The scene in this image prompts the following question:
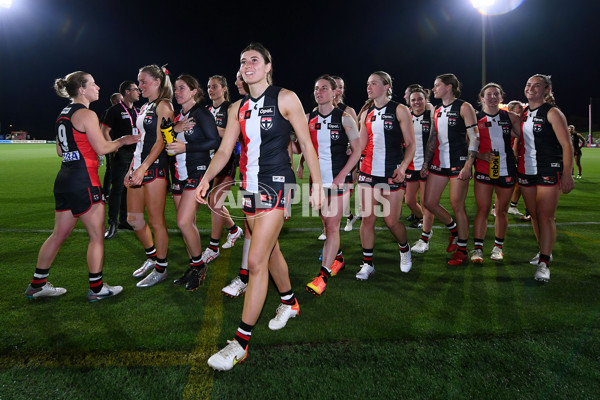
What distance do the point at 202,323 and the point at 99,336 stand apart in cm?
78

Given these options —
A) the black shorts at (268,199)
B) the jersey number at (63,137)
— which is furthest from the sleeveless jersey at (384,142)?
the jersey number at (63,137)

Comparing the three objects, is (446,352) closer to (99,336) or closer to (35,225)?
(99,336)

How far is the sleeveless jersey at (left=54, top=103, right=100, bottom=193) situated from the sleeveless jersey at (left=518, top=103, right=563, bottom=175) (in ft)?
15.6

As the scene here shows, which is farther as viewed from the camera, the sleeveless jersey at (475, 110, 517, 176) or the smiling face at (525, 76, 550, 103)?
the sleeveless jersey at (475, 110, 517, 176)

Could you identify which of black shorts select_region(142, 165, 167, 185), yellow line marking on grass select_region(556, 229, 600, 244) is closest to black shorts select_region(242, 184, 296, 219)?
black shorts select_region(142, 165, 167, 185)

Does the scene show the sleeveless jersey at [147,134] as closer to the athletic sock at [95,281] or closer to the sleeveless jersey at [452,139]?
the athletic sock at [95,281]

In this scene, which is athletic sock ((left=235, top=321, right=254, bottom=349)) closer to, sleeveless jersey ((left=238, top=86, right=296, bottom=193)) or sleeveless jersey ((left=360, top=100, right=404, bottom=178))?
sleeveless jersey ((left=238, top=86, right=296, bottom=193))

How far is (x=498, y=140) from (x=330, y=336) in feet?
Result: 11.5

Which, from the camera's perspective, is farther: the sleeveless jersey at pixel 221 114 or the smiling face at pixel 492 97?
the sleeveless jersey at pixel 221 114

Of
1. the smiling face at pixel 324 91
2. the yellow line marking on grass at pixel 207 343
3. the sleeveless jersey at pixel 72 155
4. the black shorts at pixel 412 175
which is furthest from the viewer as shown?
the black shorts at pixel 412 175

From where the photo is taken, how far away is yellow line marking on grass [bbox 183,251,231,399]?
237cm

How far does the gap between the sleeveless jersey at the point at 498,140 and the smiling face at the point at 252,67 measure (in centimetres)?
331

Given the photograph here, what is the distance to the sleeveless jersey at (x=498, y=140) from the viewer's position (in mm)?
4785

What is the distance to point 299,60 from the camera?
68.2 meters
